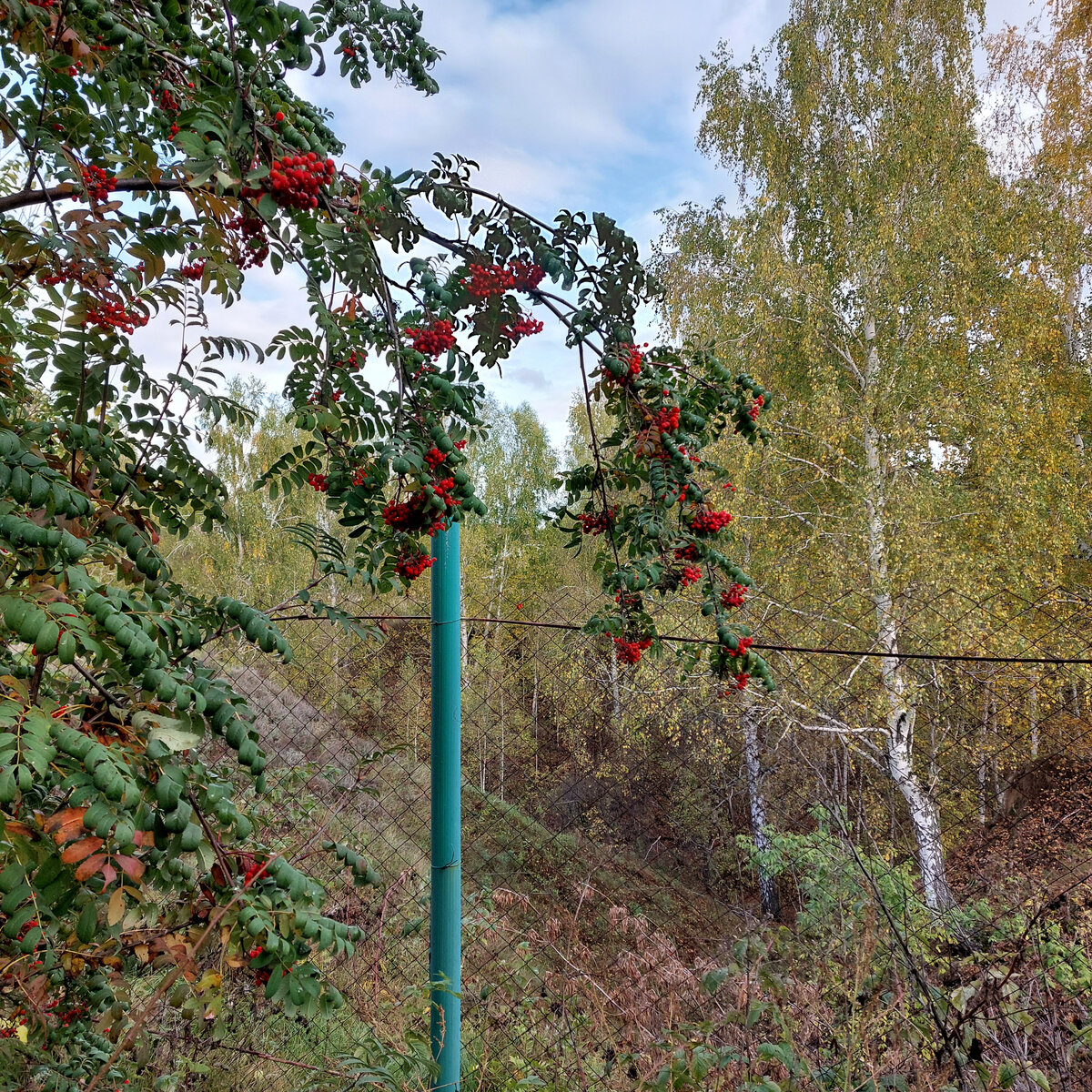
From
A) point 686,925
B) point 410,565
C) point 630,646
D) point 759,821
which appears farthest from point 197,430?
point 759,821

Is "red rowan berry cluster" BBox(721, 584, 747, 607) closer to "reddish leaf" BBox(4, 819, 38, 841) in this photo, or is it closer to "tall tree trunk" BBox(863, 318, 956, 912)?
"reddish leaf" BBox(4, 819, 38, 841)

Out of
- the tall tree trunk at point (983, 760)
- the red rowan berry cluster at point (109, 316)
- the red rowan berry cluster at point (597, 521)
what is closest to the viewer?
the red rowan berry cluster at point (109, 316)

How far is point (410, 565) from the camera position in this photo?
4.30 feet

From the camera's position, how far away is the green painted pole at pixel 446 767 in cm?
161

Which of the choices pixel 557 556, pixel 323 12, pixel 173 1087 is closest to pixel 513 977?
pixel 173 1087

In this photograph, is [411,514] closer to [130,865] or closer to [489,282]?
[489,282]

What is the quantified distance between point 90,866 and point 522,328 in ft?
3.66

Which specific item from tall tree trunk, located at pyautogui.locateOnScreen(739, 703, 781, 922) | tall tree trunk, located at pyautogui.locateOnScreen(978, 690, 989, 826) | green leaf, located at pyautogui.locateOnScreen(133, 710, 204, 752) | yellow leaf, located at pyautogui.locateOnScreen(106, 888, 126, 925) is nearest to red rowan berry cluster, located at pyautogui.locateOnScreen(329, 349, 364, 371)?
green leaf, located at pyautogui.locateOnScreen(133, 710, 204, 752)

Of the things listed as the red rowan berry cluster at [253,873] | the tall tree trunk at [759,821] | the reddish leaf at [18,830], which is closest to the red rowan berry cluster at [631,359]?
the red rowan berry cluster at [253,873]

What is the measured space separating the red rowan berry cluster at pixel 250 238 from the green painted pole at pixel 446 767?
2.27 ft

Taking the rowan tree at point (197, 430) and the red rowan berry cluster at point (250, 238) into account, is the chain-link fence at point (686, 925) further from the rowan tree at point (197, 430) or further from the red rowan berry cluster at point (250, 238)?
the red rowan berry cluster at point (250, 238)

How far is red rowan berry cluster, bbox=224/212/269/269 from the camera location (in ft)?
3.43

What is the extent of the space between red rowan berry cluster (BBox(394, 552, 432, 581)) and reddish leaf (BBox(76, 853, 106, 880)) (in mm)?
674

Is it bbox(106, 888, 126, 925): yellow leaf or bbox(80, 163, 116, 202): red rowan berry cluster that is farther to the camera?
bbox(80, 163, 116, 202): red rowan berry cluster
